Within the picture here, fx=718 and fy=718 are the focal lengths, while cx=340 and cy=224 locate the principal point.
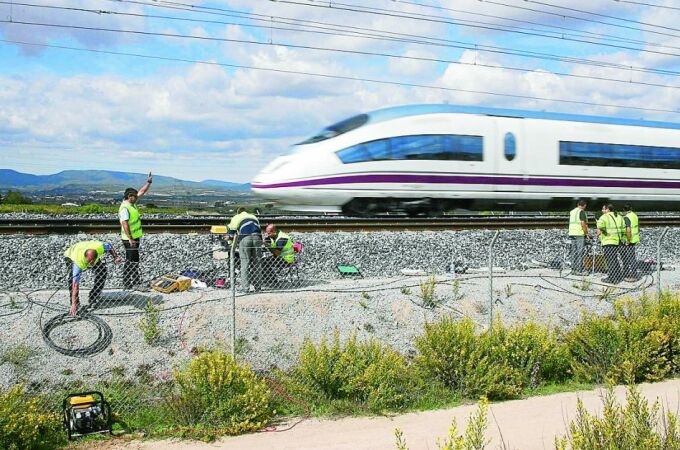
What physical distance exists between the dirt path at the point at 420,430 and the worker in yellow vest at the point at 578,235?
541 centimetres

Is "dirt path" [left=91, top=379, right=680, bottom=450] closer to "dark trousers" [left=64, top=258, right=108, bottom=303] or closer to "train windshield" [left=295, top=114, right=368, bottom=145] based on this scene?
"dark trousers" [left=64, top=258, right=108, bottom=303]

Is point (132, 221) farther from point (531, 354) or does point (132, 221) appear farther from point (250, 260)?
point (531, 354)

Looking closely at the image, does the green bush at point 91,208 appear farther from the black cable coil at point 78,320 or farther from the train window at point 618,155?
the black cable coil at point 78,320

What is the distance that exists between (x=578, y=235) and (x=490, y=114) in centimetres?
462

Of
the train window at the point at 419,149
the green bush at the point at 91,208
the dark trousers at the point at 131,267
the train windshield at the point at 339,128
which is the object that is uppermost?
the train windshield at the point at 339,128

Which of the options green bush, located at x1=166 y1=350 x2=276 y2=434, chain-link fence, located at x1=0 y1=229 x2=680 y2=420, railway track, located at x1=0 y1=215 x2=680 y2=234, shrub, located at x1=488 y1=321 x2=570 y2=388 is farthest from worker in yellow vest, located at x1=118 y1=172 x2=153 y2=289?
shrub, located at x1=488 y1=321 x2=570 y2=388

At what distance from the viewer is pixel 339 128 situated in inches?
630

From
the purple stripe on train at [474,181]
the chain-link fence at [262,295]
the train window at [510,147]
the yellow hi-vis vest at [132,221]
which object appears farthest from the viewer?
the train window at [510,147]

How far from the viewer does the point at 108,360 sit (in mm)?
8922

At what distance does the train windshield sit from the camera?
15.8m

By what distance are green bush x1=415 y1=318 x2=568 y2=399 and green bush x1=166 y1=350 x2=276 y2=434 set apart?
2323 millimetres

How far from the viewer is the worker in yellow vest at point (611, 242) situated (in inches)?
540

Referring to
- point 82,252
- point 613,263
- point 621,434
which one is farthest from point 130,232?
point 613,263

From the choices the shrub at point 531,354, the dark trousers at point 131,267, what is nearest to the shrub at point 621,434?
the shrub at point 531,354
